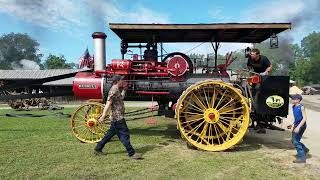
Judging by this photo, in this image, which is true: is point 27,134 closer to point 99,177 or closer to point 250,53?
point 99,177

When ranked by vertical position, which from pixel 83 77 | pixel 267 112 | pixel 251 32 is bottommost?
pixel 267 112

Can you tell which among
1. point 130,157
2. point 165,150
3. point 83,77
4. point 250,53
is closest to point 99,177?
point 130,157

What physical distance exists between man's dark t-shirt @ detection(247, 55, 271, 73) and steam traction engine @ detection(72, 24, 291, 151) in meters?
0.47

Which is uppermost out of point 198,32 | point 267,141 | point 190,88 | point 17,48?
point 17,48

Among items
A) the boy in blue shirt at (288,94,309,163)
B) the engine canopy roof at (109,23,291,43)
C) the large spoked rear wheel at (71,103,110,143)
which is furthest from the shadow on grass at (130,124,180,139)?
the boy in blue shirt at (288,94,309,163)

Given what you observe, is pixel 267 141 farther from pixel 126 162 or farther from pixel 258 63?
pixel 126 162

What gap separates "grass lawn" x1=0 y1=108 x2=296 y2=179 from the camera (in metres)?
5.98

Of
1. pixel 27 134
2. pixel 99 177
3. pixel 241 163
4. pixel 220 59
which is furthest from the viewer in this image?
pixel 27 134

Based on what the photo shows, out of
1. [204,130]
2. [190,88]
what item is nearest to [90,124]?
[190,88]

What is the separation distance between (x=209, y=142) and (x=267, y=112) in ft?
4.34

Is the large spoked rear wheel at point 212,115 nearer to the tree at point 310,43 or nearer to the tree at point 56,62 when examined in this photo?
the tree at point 56,62

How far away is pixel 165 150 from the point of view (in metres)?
7.84

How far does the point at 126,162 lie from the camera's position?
22.1 feet

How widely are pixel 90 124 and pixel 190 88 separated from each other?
2.39 metres
